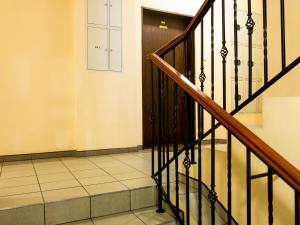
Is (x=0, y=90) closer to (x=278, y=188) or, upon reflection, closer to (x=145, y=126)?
(x=145, y=126)

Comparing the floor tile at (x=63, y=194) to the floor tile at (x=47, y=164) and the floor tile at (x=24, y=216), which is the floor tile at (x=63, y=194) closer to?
the floor tile at (x=24, y=216)

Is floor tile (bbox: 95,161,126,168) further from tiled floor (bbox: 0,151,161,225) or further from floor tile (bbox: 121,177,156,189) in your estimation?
floor tile (bbox: 121,177,156,189)

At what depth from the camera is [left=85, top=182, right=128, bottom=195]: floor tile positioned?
2.01 meters

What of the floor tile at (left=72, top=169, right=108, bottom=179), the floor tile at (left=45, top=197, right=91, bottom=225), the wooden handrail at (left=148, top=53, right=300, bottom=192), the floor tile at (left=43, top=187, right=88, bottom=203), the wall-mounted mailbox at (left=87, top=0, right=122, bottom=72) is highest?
the wall-mounted mailbox at (left=87, top=0, right=122, bottom=72)

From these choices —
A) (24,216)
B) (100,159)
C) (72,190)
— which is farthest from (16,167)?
(24,216)

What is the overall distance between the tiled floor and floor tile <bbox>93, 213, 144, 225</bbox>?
0.05 m

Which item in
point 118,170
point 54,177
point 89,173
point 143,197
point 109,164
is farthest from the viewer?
point 109,164

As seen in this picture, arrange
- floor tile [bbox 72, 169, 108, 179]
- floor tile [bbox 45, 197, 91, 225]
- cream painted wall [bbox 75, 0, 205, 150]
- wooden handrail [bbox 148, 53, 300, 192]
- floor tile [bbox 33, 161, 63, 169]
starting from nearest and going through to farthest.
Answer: wooden handrail [bbox 148, 53, 300, 192], floor tile [bbox 45, 197, 91, 225], floor tile [bbox 72, 169, 108, 179], floor tile [bbox 33, 161, 63, 169], cream painted wall [bbox 75, 0, 205, 150]

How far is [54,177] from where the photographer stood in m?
2.46

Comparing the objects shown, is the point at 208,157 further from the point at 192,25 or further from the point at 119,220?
the point at 192,25

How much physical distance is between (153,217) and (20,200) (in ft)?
3.05

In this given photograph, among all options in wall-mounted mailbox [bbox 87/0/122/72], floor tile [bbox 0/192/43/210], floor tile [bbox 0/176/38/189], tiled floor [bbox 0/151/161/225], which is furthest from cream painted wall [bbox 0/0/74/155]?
floor tile [bbox 0/192/43/210]

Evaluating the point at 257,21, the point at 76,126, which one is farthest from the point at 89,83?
the point at 257,21

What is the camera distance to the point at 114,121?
3.72m
